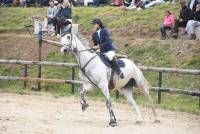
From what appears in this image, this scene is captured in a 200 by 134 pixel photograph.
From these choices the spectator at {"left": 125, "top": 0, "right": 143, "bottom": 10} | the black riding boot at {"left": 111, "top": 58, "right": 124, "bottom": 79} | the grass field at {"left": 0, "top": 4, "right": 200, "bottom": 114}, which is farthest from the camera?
the spectator at {"left": 125, "top": 0, "right": 143, "bottom": 10}

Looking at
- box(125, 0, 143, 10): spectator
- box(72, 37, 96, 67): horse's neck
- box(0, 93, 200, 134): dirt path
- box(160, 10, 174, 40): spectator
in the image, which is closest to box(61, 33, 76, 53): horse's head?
box(72, 37, 96, 67): horse's neck

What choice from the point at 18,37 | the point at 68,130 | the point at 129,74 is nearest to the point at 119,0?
the point at 18,37

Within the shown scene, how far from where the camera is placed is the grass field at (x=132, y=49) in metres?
23.4

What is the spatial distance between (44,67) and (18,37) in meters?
3.68

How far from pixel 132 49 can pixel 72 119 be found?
931 centimetres

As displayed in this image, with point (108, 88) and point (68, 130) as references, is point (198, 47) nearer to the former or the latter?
point (108, 88)

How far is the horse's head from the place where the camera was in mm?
17172

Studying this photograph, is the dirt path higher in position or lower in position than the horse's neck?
lower

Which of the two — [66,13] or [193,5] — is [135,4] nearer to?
[66,13]

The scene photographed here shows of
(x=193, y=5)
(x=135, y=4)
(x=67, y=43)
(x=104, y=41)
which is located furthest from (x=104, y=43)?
(x=135, y=4)

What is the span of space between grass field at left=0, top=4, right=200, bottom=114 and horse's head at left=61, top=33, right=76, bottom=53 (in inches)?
188

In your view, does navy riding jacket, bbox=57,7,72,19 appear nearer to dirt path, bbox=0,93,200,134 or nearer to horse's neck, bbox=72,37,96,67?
dirt path, bbox=0,93,200,134

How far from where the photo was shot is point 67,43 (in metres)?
17.2

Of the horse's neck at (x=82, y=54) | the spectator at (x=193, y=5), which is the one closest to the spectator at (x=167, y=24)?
the spectator at (x=193, y=5)
